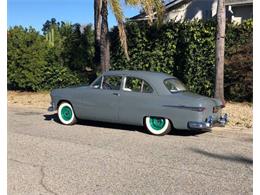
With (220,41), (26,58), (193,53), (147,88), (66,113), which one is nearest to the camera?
(147,88)

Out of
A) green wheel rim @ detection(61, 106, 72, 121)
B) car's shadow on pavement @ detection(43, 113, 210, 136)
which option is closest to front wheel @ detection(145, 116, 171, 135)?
car's shadow on pavement @ detection(43, 113, 210, 136)

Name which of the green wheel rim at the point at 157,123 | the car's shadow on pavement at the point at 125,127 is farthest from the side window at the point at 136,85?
the car's shadow on pavement at the point at 125,127

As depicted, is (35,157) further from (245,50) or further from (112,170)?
(245,50)

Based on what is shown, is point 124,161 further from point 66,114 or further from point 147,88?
point 66,114

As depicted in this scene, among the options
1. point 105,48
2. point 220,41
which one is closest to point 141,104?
point 220,41

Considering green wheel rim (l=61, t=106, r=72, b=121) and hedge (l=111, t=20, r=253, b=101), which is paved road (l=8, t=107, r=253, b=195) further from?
hedge (l=111, t=20, r=253, b=101)

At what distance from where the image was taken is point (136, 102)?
986 cm

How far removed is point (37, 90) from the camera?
60.8 ft

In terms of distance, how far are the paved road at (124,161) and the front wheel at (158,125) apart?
8.0 inches

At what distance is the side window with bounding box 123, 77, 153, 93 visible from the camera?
9.96 metres

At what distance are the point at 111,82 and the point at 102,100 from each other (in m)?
0.50
